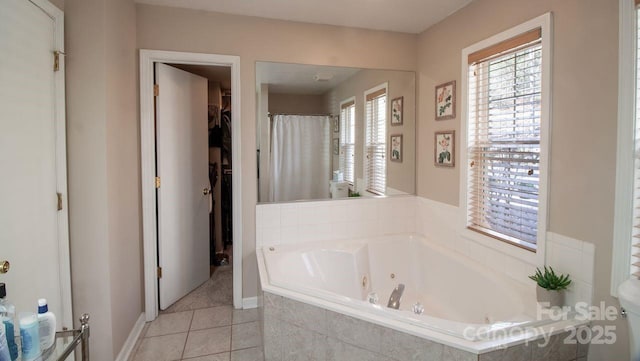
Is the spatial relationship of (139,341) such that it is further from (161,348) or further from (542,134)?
(542,134)

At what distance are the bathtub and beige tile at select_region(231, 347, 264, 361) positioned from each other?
20.7 inches

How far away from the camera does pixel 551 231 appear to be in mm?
1910

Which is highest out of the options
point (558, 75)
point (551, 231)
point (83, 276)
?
point (558, 75)

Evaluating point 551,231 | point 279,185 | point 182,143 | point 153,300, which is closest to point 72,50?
point 182,143

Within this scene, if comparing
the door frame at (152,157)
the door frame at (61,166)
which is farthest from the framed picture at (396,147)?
the door frame at (61,166)

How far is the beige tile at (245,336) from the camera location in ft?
7.86

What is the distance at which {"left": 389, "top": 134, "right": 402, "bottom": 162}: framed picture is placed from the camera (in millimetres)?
3180

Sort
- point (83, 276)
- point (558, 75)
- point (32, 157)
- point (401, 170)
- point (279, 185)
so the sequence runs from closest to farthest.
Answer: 1. point (32, 157)
2. point (558, 75)
3. point (83, 276)
4. point (279, 185)
5. point (401, 170)

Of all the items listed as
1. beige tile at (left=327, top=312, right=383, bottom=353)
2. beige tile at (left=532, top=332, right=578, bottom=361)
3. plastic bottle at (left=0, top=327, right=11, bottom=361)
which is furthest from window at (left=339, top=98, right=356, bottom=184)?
plastic bottle at (left=0, top=327, right=11, bottom=361)

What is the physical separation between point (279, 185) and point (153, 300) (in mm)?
1375

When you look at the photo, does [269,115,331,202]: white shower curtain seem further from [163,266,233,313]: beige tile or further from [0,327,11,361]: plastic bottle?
[0,327,11,361]: plastic bottle

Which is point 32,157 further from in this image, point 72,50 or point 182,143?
point 182,143

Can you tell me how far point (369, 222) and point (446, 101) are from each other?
4.11 ft

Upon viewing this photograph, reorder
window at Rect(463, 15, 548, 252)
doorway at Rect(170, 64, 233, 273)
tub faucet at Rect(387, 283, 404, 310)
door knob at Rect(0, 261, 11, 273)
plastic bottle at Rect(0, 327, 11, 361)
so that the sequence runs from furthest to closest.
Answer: doorway at Rect(170, 64, 233, 273) → tub faucet at Rect(387, 283, 404, 310) → window at Rect(463, 15, 548, 252) → door knob at Rect(0, 261, 11, 273) → plastic bottle at Rect(0, 327, 11, 361)
